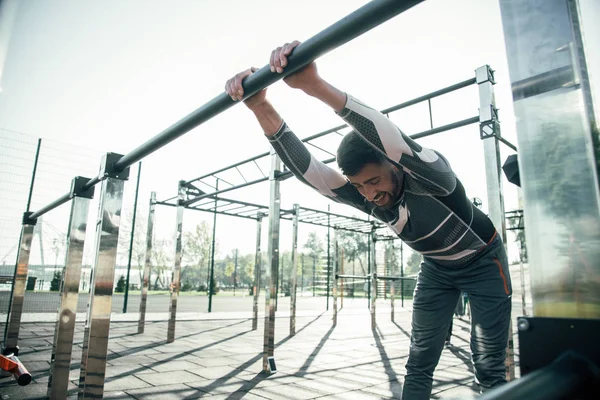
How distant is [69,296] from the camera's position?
2.29 meters

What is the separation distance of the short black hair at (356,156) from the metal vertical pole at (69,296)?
1869 mm

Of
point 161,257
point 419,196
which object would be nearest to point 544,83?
point 419,196

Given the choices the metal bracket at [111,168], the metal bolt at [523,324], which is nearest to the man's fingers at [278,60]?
the metal bolt at [523,324]

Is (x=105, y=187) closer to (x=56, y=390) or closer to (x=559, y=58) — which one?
(x=56, y=390)

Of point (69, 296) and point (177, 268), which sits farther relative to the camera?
point (177, 268)

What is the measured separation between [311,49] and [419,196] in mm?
872

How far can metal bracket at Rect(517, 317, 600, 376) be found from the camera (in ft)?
1.72

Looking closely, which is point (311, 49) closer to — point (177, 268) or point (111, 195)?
point (111, 195)

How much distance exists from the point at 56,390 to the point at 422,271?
91.2 inches

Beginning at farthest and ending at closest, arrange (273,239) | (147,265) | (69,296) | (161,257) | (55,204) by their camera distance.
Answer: (161,257) → (147,265) → (273,239) → (55,204) → (69,296)

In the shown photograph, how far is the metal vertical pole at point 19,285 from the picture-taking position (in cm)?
369

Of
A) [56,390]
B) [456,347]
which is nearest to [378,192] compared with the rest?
[56,390]

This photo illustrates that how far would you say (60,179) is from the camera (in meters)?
7.70

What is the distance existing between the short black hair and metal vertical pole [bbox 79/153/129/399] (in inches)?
44.4
